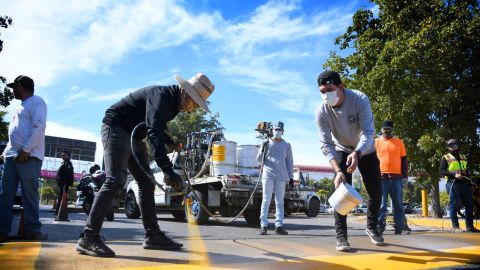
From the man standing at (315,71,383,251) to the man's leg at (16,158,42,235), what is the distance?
3240 mm

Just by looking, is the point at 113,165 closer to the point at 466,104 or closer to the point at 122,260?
the point at 122,260

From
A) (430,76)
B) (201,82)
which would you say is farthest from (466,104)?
(201,82)

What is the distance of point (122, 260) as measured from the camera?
322 cm

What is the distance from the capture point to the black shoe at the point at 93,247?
10.9 ft

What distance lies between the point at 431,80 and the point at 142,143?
45.4 ft

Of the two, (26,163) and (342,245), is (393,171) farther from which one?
(26,163)

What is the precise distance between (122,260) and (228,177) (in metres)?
5.62

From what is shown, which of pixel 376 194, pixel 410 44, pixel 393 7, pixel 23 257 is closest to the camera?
pixel 23 257

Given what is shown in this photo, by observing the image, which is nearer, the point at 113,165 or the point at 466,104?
the point at 113,165

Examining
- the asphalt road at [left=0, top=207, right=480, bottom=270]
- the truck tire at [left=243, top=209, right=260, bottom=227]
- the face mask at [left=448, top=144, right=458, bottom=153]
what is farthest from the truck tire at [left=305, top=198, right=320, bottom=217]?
the asphalt road at [left=0, top=207, right=480, bottom=270]

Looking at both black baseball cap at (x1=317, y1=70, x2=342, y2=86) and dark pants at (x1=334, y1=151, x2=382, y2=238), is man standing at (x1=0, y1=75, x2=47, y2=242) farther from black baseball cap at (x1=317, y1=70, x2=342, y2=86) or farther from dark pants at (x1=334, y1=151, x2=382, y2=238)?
dark pants at (x1=334, y1=151, x2=382, y2=238)

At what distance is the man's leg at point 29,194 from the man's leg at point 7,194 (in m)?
0.09

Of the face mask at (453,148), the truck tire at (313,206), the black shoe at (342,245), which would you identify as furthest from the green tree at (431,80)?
the black shoe at (342,245)

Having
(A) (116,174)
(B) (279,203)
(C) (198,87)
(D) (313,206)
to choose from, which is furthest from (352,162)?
(D) (313,206)
